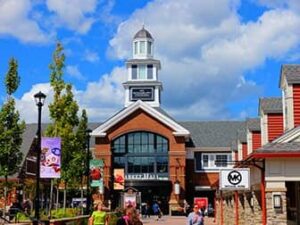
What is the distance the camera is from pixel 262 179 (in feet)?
63.9

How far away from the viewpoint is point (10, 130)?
29.4 meters

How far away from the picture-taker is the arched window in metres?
64.2

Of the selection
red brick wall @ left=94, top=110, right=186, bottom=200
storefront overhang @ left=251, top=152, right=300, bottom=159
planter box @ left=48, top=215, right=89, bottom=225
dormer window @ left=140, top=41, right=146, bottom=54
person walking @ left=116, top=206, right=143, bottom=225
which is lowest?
planter box @ left=48, top=215, right=89, bottom=225

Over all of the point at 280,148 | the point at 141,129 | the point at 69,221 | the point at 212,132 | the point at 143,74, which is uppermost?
the point at 143,74

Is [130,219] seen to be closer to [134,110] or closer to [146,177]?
[146,177]

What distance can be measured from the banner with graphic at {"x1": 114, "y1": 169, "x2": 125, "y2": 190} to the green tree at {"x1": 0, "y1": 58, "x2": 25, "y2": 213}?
3160 centimetres

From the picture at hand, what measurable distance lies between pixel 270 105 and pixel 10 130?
479 inches

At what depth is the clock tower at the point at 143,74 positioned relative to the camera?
72.8m

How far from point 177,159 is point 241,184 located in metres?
43.6

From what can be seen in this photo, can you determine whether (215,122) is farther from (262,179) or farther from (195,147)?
(262,179)

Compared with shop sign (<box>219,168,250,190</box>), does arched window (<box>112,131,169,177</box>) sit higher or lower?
higher

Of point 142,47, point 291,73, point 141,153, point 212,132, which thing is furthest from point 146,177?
point 291,73

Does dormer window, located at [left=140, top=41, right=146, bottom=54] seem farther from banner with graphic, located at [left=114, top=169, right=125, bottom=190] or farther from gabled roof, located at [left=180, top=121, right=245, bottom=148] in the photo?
banner with graphic, located at [left=114, top=169, right=125, bottom=190]

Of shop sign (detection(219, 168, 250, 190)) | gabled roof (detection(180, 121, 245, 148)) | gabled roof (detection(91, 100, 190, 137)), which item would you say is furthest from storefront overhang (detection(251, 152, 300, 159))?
gabled roof (detection(180, 121, 245, 148))
